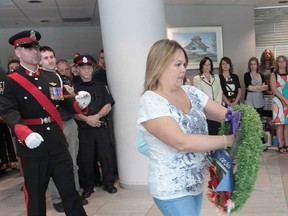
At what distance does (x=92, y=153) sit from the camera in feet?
13.0

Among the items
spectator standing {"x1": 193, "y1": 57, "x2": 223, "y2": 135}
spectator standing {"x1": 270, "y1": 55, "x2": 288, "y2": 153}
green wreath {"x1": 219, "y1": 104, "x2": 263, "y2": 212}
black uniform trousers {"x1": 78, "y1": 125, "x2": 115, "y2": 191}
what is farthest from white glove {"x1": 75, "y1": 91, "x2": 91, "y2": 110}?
spectator standing {"x1": 270, "y1": 55, "x2": 288, "y2": 153}

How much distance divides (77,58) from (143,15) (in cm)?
85

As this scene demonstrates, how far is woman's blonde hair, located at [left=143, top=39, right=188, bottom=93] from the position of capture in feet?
5.08

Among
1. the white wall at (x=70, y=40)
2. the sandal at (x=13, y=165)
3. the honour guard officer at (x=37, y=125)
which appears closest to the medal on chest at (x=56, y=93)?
the honour guard officer at (x=37, y=125)

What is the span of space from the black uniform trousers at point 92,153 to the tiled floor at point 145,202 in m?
0.19

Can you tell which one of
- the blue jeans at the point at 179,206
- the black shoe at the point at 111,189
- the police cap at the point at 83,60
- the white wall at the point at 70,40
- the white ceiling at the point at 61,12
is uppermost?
the white ceiling at the point at 61,12

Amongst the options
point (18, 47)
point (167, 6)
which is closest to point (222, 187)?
point (18, 47)

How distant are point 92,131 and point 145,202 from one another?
949 millimetres

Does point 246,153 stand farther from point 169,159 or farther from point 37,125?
point 37,125

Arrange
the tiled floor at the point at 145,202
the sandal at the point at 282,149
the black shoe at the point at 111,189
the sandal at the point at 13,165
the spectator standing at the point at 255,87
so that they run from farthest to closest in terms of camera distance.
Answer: the spectator standing at the point at 255,87 → the sandal at the point at 13,165 → the sandal at the point at 282,149 → the black shoe at the point at 111,189 → the tiled floor at the point at 145,202

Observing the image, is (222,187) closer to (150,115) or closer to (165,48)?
(150,115)

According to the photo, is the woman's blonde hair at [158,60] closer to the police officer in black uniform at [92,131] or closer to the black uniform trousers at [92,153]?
the police officer in black uniform at [92,131]

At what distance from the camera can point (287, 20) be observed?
9.14m

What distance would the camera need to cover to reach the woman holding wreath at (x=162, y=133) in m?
1.52
